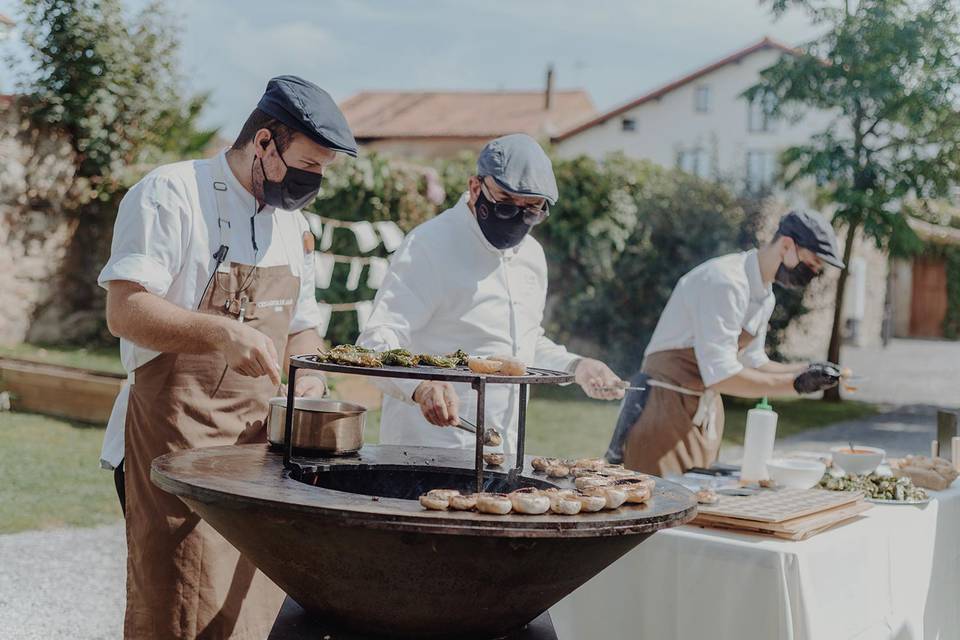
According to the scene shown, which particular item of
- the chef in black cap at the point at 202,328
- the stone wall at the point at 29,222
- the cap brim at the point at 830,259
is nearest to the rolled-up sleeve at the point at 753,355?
the cap brim at the point at 830,259

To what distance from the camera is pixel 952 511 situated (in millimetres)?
3617

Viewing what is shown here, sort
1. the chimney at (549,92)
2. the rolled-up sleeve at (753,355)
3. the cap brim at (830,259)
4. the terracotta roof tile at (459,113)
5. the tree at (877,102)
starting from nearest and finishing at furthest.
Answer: the cap brim at (830,259), the rolled-up sleeve at (753,355), the tree at (877,102), the terracotta roof tile at (459,113), the chimney at (549,92)

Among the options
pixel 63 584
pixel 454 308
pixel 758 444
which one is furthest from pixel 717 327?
pixel 63 584

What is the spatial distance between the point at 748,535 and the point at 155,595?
159cm

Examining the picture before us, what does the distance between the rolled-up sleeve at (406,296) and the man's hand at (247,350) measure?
701 millimetres

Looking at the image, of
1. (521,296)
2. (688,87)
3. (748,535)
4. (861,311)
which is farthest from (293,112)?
(688,87)

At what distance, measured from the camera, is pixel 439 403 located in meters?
2.51

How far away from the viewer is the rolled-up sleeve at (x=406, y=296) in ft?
10.0

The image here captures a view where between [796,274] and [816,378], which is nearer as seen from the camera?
[816,378]

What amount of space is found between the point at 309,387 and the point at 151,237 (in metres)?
0.66

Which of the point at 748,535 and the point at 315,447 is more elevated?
the point at 315,447

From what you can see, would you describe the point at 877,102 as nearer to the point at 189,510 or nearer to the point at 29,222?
the point at 29,222

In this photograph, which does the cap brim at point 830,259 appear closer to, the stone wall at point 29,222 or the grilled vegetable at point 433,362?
the grilled vegetable at point 433,362

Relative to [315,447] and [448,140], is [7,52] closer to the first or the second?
[315,447]
